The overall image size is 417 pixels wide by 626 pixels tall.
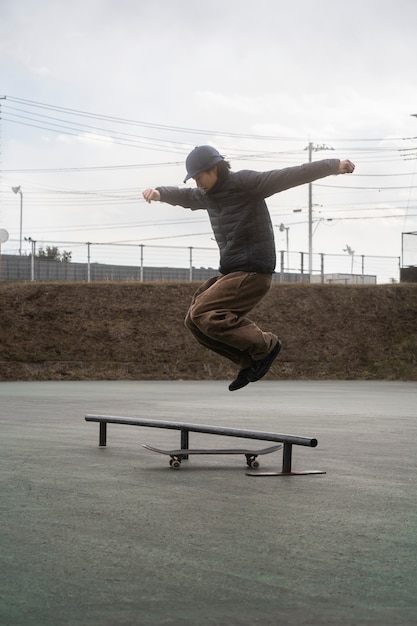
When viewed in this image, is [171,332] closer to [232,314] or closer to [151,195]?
[151,195]

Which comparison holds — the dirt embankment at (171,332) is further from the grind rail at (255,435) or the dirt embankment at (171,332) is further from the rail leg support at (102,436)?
the grind rail at (255,435)

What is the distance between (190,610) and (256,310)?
92.5 ft

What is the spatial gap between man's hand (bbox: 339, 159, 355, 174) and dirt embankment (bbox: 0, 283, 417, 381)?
73.0 feet

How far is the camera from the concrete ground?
3.44m

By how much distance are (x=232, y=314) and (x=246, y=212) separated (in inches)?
31.2

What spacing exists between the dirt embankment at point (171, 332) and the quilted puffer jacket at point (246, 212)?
21.6 metres

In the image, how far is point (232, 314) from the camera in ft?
22.4

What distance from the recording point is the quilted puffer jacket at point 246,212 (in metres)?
6.52

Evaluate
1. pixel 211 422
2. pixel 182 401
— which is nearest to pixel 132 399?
pixel 182 401

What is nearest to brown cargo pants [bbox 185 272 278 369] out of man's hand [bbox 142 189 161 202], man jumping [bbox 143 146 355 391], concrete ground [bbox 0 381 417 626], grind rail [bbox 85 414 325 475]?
man jumping [bbox 143 146 355 391]

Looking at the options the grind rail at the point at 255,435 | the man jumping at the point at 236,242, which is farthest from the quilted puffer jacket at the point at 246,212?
the grind rail at the point at 255,435

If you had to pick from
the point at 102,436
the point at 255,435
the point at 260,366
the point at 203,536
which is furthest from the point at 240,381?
the point at 102,436

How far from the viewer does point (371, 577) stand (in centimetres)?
389

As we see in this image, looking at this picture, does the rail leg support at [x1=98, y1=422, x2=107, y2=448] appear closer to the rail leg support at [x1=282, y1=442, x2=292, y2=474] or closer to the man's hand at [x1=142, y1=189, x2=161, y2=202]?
the rail leg support at [x1=282, y1=442, x2=292, y2=474]
